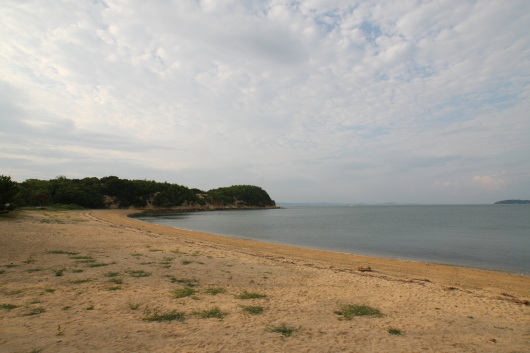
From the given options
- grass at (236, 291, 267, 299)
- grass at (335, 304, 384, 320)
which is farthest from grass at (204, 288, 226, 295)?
grass at (335, 304, 384, 320)

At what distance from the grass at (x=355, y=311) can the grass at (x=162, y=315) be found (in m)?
3.66

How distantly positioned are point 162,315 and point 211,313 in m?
1.05

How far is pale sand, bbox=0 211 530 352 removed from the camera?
5191 mm

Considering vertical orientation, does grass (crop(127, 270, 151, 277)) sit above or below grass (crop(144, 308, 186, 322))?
above

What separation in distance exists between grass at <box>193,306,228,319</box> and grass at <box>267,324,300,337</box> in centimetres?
120

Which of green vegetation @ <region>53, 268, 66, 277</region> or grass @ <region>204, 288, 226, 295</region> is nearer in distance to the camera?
grass @ <region>204, 288, 226, 295</region>

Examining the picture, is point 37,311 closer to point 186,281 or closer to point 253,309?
point 186,281

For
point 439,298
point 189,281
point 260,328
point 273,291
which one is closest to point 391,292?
point 439,298

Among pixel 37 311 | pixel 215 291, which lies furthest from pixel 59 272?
pixel 215 291

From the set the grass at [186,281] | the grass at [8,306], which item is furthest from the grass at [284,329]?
the grass at [8,306]

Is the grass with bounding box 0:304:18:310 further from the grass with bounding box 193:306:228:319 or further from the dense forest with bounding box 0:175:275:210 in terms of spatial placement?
the dense forest with bounding box 0:175:275:210

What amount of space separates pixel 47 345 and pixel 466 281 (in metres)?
15.0

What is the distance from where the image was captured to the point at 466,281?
42.2 feet

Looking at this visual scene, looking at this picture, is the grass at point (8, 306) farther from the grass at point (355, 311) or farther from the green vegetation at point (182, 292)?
the grass at point (355, 311)
